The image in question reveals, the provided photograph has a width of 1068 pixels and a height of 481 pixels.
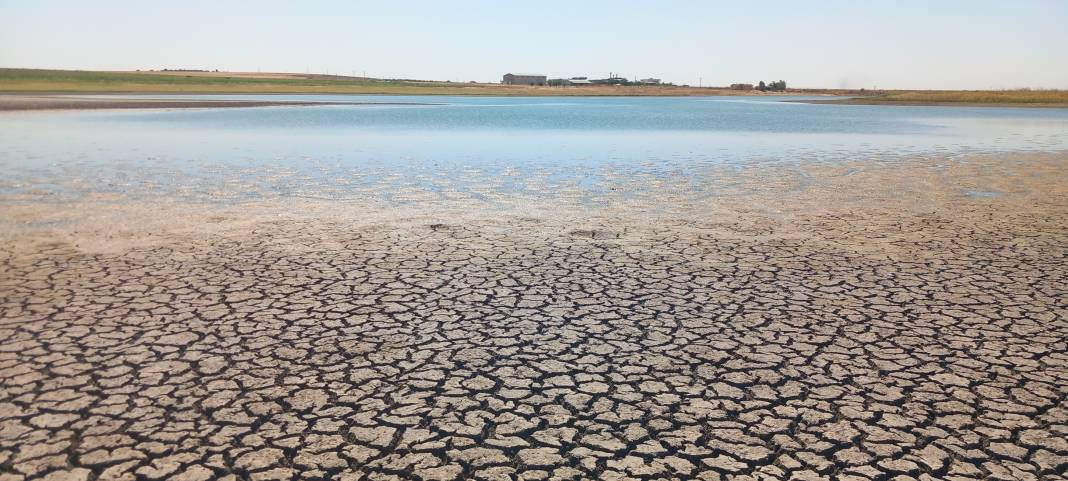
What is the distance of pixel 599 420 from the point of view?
4.20m

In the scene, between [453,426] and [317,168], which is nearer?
[453,426]

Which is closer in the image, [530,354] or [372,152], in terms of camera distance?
[530,354]

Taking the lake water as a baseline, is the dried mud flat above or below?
below

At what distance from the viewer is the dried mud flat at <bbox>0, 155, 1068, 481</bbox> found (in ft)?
12.5

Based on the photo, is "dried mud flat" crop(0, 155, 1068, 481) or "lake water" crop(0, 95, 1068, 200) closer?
"dried mud flat" crop(0, 155, 1068, 481)

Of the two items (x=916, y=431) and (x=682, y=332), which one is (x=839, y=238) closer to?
(x=682, y=332)

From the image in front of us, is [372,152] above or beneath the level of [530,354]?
above

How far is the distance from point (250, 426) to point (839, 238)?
7.67 metres

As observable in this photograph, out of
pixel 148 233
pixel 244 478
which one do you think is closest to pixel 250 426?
pixel 244 478

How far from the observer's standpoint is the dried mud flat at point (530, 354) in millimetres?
3805

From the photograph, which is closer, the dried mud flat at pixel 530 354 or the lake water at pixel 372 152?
the dried mud flat at pixel 530 354

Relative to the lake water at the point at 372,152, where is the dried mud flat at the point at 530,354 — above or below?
below

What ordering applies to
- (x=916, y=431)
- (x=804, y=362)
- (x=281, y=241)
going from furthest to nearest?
(x=281, y=241) < (x=804, y=362) < (x=916, y=431)

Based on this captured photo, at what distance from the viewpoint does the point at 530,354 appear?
5262 mm
